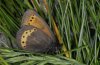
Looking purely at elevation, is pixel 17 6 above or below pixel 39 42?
above

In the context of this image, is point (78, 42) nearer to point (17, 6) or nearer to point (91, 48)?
point (91, 48)

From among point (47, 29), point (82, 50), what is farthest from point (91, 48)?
point (47, 29)

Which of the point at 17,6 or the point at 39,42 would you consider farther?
the point at 17,6
